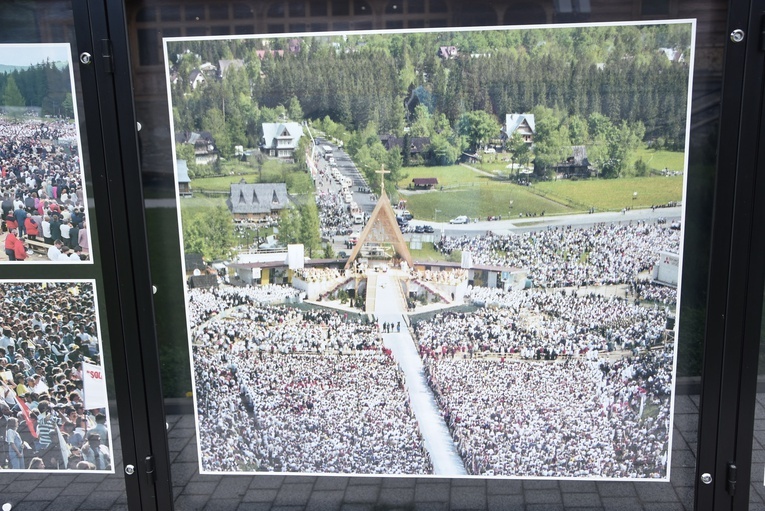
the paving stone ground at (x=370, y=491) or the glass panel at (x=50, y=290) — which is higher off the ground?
the glass panel at (x=50, y=290)

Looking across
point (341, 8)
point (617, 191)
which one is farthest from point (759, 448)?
point (341, 8)

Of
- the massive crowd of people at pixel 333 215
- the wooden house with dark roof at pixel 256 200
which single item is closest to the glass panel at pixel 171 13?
the wooden house with dark roof at pixel 256 200

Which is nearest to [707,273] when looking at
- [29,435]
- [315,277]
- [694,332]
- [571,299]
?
[694,332]

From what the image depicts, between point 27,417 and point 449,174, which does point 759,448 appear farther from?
point 27,417

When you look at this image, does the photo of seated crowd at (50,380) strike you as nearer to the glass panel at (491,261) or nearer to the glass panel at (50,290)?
the glass panel at (50,290)

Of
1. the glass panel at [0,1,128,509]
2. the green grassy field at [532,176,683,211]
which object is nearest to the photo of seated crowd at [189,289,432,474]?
the glass panel at [0,1,128,509]

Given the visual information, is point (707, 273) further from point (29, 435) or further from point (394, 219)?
point (29, 435)

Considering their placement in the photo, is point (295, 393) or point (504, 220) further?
point (295, 393)
